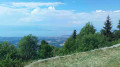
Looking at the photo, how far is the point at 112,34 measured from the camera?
42.5 metres

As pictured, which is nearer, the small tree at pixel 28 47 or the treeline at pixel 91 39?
the treeline at pixel 91 39

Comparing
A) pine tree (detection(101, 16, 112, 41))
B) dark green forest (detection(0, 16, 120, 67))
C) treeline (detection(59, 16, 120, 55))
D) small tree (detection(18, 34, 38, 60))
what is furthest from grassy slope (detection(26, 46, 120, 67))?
pine tree (detection(101, 16, 112, 41))

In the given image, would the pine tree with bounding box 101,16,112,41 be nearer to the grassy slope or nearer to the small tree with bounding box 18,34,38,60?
the small tree with bounding box 18,34,38,60

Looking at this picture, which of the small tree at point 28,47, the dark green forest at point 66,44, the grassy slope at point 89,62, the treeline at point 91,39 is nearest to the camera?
the grassy slope at point 89,62

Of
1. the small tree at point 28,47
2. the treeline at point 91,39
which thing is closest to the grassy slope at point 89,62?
the treeline at point 91,39

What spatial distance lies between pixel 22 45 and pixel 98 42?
2268 centimetres

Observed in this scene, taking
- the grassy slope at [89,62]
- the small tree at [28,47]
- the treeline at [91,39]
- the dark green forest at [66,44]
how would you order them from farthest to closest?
the small tree at [28,47] < the dark green forest at [66,44] < the treeline at [91,39] < the grassy slope at [89,62]

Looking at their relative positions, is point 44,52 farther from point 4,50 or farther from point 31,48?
point 4,50

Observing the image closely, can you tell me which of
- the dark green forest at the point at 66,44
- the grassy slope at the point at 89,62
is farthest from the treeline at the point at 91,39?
the grassy slope at the point at 89,62

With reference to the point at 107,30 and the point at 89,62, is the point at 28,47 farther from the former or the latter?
the point at 89,62

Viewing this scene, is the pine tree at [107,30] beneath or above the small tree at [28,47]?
above

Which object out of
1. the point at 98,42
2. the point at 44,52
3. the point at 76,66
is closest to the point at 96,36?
the point at 98,42

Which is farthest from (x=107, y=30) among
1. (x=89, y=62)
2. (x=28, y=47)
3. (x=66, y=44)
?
(x=89, y=62)

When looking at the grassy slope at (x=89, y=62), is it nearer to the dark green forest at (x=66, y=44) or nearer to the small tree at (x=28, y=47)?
the dark green forest at (x=66, y=44)
